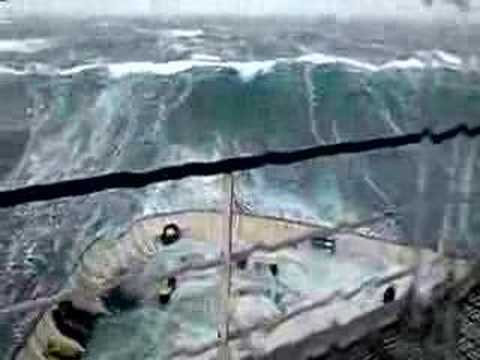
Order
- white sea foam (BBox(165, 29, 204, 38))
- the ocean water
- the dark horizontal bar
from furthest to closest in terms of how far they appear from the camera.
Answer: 1. white sea foam (BBox(165, 29, 204, 38))
2. the ocean water
3. the dark horizontal bar

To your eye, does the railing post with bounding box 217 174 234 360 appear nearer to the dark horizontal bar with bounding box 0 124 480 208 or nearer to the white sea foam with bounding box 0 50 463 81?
the dark horizontal bar with bounding box 0 124 480 208

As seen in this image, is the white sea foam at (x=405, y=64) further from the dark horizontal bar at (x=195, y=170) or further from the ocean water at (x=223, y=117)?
the dark horizontal bar at (x=195, y=170)

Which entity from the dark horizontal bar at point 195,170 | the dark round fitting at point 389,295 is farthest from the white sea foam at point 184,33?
the dark round fitting at point 389,295

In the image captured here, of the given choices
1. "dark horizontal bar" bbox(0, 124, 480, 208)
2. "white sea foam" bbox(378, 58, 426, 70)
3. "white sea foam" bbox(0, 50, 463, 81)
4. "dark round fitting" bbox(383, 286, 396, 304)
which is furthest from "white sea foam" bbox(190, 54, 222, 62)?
"dark round fitting" bbox(383, 286, 396, 304)

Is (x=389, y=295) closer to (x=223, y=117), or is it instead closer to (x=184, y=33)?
(x=223, y=117)

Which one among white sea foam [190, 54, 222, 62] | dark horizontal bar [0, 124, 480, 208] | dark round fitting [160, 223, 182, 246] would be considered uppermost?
white sea foam [190, 54, 222, 62]

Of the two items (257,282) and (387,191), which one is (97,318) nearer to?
(257,282)

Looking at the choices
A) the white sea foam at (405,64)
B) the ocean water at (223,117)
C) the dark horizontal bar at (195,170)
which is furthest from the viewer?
the white sea foam at (405,64)

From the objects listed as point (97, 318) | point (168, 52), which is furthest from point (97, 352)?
point (168, 52)
